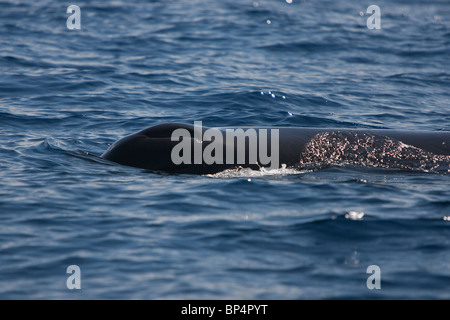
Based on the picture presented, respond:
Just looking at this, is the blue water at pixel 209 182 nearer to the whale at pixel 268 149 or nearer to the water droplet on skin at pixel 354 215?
the water droplet on skin at pixel 354 215

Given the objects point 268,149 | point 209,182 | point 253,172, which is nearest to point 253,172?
point 253,172

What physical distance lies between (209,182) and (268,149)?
40.5 inches

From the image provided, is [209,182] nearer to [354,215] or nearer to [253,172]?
[253,172]

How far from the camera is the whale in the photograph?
8984 mm

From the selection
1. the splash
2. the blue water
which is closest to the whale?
the splash

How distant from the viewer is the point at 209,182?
8734 millimetres

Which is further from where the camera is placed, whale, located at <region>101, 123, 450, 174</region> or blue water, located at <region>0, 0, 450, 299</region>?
whale, located at <region>101, 123, 450, 174</region>

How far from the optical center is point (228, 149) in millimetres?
9109

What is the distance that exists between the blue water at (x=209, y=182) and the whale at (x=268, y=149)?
7.8 inches

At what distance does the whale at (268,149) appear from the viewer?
8984mm

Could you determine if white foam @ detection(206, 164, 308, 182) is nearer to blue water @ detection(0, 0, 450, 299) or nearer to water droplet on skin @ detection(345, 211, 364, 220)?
blue water @ detection(0, 0, 450, 299)

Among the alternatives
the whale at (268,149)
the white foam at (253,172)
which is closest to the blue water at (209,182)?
the white foam at (253,172)

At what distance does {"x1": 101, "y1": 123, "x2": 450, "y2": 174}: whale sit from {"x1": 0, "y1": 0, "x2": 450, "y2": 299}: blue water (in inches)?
7.8

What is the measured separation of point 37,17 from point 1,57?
6690 mm
